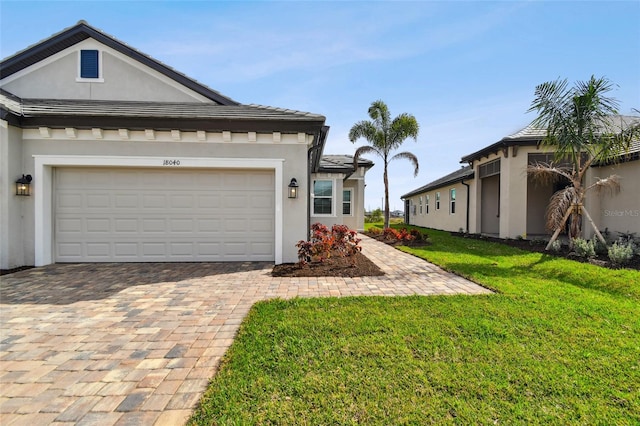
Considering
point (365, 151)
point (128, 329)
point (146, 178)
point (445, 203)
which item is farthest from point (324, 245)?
point (445, 203)

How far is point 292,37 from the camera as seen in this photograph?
8.76 meters

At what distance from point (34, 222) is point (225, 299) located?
20.4 feet

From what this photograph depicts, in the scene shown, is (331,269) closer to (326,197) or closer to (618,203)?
(326,197)

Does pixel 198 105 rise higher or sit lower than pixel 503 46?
lower

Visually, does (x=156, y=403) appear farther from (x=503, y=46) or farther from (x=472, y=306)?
(x=503, y=46)

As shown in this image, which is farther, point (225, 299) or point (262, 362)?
point (225, 299)

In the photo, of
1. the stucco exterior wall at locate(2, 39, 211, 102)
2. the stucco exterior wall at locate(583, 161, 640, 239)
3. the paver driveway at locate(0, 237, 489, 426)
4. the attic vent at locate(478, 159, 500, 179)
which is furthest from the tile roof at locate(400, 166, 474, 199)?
the stucco exterior wall at locate(2, 39, 211, 102)

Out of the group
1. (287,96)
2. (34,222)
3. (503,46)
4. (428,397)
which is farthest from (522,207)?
(34,222)

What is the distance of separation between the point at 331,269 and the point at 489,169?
35.8ft

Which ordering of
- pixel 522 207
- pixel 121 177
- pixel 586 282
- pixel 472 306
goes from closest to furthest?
pixel 472 306
pixel 586 282
pixel 121 177
pixel 522 207

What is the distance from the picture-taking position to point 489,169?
45.2 ft

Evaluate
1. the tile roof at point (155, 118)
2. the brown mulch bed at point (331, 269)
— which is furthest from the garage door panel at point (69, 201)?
the brown mulch bed at point (331, 269)

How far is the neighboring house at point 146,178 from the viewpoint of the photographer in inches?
285

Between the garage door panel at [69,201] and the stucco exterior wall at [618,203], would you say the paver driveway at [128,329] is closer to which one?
the garage door panel at [69,201]
